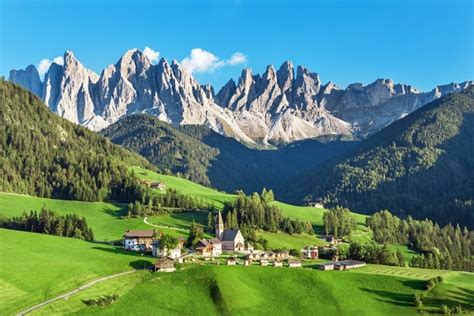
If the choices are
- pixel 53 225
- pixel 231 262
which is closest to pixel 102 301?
pixel 231 262

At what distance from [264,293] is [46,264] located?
45.3 meters

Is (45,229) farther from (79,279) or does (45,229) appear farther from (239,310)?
(239,310)

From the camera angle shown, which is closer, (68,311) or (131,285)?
(68,311)

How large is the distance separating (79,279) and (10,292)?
44.0ft

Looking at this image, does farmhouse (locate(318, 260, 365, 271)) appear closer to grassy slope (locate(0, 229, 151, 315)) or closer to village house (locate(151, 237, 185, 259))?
village house (locate(151, 237, 185, 259))

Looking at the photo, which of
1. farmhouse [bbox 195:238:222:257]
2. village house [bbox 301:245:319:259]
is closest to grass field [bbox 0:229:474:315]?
farmhouse [bbox 195:238:222:257]

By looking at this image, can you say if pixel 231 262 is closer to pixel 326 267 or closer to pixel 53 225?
pixel 326 267

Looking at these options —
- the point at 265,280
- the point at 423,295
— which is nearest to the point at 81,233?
the point at 265,280

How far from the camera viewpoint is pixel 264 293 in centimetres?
11838

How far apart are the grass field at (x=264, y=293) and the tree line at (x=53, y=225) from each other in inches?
2127

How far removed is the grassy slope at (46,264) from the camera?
105m

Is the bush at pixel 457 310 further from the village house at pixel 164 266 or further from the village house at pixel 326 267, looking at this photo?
the village house at pixel 164 266

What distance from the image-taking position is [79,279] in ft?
374

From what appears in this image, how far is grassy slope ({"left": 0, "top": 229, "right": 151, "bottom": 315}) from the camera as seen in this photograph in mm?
105125
